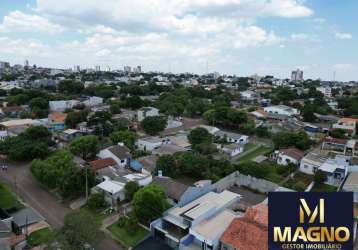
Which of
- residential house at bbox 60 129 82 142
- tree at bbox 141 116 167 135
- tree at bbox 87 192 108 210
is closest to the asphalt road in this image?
tree at bbox 87 192 108 210

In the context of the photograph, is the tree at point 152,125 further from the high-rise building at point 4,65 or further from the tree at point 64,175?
the high-rise building at point 4,65

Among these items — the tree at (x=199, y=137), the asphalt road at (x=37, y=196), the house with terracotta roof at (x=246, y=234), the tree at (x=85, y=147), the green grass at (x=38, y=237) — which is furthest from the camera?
the tree at (x=199, y=137)

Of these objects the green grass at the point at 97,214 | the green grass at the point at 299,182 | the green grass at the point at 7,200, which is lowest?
the green grass at the point at 97,214

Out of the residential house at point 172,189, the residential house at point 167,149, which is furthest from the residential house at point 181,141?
the residential house at point 172,189

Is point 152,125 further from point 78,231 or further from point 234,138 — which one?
point 78,231

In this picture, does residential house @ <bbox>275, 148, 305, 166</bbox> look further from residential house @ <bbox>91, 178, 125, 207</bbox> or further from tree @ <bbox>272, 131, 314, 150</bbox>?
residential house @ <bbox>91, 178, 125, 207</bbox>

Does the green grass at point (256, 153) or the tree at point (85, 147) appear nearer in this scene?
the tree at point (85, 147)
